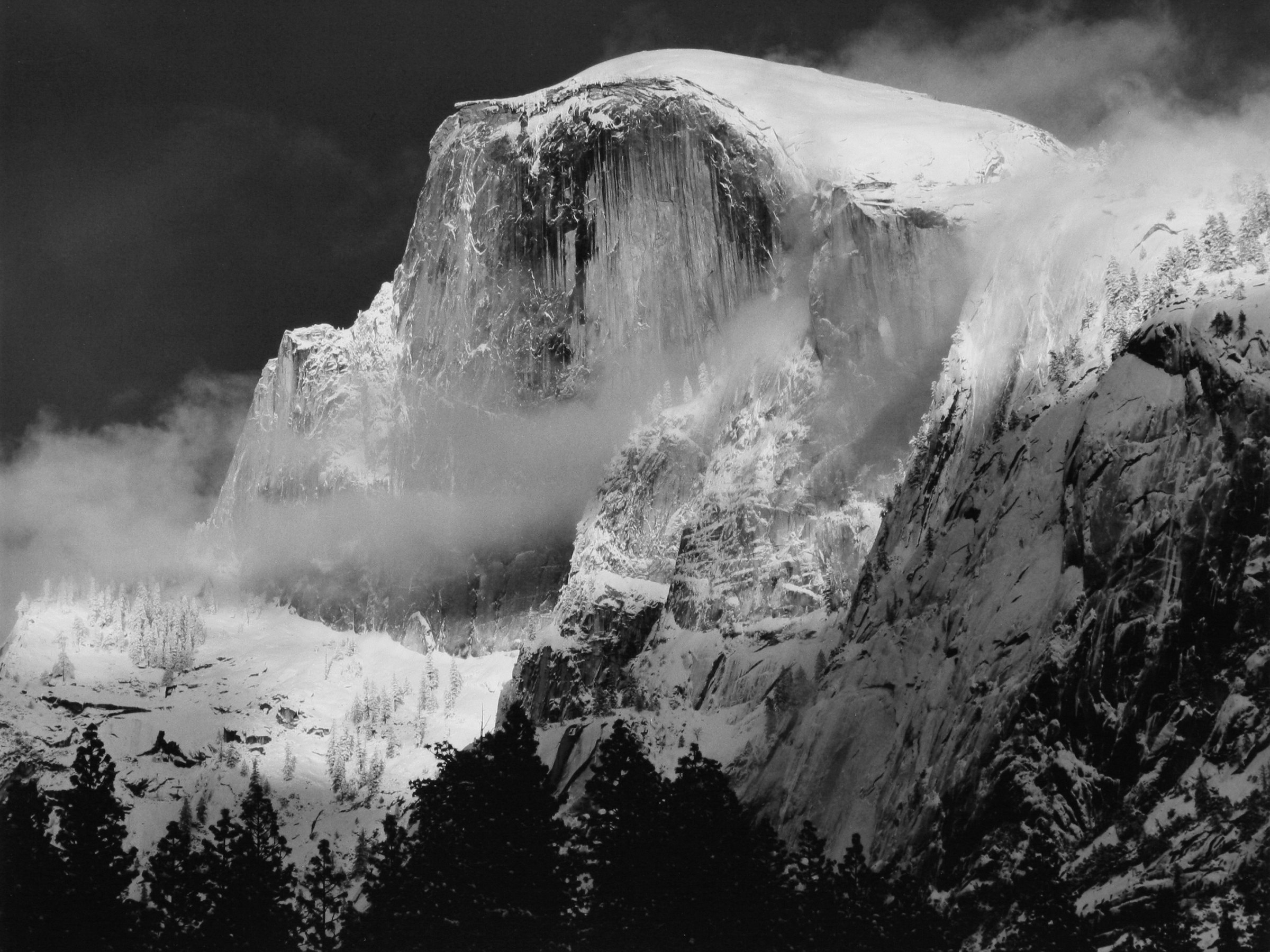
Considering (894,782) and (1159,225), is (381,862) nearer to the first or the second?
(894,782)

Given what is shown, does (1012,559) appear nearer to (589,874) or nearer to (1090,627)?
(1090,627)

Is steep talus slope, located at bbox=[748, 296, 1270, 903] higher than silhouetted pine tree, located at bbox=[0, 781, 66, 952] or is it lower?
higher

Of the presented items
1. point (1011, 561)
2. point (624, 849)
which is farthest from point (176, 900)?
point (1011, 561)

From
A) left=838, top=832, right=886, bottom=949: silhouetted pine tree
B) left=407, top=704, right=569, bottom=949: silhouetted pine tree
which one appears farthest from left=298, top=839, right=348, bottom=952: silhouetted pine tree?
left=838, top=832, right=886, bottom=949: silhouetted pine tree

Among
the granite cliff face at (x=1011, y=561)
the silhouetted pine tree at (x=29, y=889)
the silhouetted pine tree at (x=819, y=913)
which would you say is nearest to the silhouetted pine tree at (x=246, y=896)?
the silhouetted pine tree at (x=29, y=889)

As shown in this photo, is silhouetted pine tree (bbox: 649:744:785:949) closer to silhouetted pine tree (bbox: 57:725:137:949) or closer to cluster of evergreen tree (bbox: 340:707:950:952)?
cluster of evergreen tree (bbox: 340:707:950:952)
